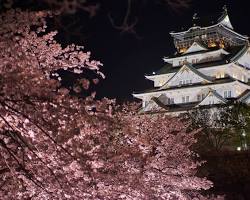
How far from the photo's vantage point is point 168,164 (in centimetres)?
1733

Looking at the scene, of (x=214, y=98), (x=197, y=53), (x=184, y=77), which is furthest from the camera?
(x=197, y=53)

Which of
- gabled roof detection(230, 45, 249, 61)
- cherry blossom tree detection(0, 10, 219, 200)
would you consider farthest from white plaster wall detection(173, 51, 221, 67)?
cherry blossom tree detection(0, 10, 219, 200)

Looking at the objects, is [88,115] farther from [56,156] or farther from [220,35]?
[220,35]

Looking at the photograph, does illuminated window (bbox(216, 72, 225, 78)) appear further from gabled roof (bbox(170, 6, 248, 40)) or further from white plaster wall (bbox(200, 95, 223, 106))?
gabled roof (bbox(170, 6, 248, 40))

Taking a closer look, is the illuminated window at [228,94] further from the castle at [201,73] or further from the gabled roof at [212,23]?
the gabled roof at [212,23]

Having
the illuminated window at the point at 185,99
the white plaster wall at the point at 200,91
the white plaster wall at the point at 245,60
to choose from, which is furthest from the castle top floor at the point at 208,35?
→ the illuminated window at the point at 185,99

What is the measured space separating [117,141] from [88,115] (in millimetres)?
6351

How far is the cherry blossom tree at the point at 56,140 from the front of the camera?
873 centimetres

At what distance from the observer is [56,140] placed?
1071cm

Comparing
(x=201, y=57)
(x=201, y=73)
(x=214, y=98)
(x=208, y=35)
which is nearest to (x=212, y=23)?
(x=208, y=35)

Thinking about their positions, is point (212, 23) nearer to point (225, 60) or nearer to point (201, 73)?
point (225, 60)

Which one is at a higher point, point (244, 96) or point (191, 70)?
point (191, 70)

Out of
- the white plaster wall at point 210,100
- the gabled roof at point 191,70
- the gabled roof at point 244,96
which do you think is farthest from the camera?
the gabled roof at point 191,70

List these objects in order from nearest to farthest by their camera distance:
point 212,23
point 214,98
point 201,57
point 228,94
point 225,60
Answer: point 214,98 → point 228,94 → point 225,60 → point 201,57 → point 212,23
